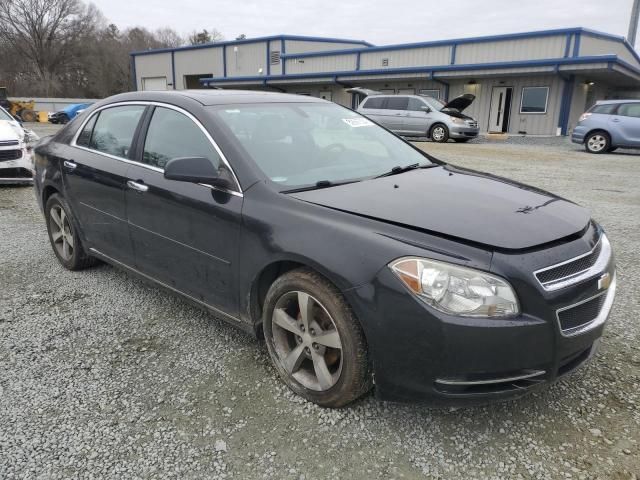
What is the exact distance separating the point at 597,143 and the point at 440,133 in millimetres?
5307

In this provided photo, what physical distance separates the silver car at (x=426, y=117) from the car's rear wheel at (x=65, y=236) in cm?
1535

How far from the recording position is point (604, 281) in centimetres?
244

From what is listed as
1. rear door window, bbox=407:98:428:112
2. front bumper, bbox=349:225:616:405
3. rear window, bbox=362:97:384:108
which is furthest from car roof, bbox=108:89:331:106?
rear window, bbox=362:97:384:108

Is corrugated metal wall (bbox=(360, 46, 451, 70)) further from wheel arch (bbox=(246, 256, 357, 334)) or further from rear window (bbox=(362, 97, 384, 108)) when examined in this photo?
wheel arch (bbox=(246, 256, 357, 334))

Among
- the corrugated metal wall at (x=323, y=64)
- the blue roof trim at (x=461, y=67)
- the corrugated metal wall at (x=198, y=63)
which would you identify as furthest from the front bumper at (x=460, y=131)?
the corrugated metal wall at (x=198, y=63)

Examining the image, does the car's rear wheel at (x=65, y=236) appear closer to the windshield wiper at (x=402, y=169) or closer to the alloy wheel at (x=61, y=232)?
the alloy wheel at (x=61, y=232)

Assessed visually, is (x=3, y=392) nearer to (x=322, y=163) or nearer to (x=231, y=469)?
(x=231, y=469)

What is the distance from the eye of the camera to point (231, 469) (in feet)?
7.17

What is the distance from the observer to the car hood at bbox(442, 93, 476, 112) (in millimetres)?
18016

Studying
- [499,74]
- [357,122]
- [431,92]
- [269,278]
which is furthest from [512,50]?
[269,278]

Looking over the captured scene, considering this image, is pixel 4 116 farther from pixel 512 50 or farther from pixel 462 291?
pixel 512 50

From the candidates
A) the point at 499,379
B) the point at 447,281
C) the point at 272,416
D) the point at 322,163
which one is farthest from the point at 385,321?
the point at 322,163

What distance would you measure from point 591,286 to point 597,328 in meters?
0.20

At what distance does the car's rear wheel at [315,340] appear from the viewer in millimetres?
2350
